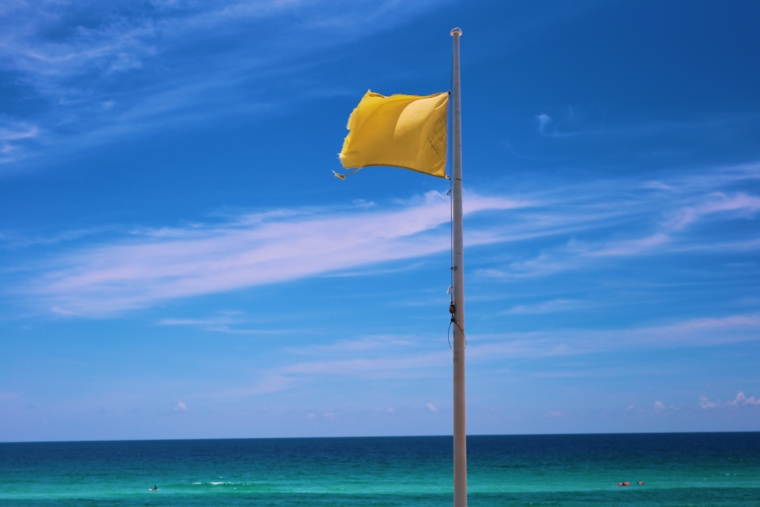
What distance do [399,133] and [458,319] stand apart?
2.57m

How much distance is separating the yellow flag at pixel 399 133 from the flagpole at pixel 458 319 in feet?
0.54

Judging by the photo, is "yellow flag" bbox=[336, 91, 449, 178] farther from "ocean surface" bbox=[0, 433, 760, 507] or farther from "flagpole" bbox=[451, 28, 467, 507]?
"ocean surface" bbox=[0, 433, 760, 507]

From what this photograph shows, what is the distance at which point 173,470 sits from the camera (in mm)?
76188

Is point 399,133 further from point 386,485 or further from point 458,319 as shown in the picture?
point 386,485

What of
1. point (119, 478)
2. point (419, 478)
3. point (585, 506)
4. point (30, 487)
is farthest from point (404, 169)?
point (119, 478)

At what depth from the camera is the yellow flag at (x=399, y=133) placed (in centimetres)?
1002

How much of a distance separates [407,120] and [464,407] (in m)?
3.81

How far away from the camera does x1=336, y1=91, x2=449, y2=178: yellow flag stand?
1002 cm

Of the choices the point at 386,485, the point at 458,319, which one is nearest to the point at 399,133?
the point at 458,319

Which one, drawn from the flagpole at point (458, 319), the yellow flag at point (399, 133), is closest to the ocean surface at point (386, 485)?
the flagpole at point (458, 319)

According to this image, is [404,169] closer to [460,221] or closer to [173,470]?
[460,221]

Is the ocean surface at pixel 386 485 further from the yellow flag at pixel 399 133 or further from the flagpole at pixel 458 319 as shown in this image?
the yellow flag at pixel 399 133

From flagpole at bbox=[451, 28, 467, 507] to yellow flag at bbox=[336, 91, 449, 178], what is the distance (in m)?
0.17

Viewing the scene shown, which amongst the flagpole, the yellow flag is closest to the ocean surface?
the flagpole
